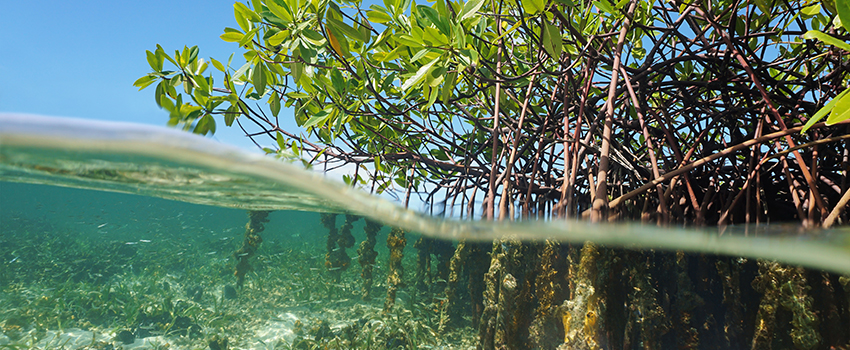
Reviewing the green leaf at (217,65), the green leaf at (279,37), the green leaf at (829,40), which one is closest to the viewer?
the green leaf at (829,40)

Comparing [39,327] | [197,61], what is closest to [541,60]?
[197,61]

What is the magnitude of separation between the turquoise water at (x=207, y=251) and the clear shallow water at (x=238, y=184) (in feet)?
0.03

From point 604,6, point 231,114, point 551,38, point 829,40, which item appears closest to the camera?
point 829,40

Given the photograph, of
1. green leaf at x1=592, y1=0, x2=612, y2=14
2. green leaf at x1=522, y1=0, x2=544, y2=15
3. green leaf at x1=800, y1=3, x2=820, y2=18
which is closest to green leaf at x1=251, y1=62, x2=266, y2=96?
green leaf at x1=522, y1=0, x2=544, y2=15

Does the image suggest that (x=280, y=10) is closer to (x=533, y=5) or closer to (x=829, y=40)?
(x=533, y=5)

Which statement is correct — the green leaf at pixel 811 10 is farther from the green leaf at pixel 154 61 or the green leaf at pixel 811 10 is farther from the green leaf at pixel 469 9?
the green leaf at pixel 154 61

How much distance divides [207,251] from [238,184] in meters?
0.56

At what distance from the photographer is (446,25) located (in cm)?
173

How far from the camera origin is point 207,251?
2559 mm

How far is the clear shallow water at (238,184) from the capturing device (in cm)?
174

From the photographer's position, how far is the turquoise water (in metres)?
2.12

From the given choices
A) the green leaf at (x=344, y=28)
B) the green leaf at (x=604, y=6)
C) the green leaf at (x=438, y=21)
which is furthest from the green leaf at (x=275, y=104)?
the green leaf at (x=604, y=6)

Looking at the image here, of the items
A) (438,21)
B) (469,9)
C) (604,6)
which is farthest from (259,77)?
(604,6)

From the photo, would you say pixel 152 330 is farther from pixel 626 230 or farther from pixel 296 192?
pixel 626 230
